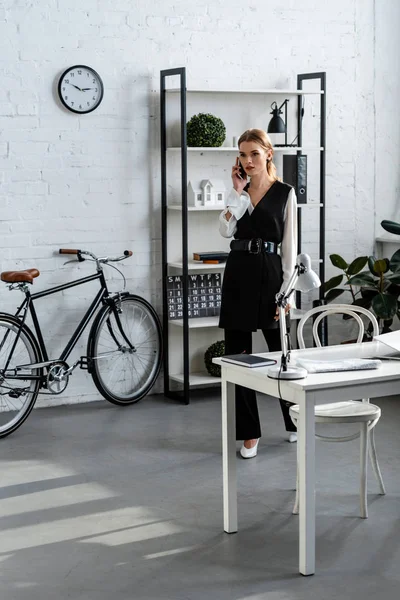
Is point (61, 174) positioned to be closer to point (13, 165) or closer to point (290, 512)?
point (13, 165)

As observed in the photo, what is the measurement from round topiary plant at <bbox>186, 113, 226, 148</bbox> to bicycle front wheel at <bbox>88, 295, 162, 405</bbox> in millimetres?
1149

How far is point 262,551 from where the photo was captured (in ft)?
12.0

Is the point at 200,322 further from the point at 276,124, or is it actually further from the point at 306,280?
the point at 306,280

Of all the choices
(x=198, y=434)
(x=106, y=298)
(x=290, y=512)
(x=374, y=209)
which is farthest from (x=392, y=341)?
(x=374, y=209)

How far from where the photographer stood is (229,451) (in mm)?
3816

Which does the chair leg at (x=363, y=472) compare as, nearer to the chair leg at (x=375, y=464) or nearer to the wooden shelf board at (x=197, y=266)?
the chair leg at (x=375, y=464)

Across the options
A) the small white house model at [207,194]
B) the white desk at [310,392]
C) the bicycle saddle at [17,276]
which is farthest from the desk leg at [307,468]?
the small white house model at [207,194]

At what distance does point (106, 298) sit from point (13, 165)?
3.49 ft

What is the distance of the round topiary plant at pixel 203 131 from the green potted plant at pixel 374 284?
51.0 inches

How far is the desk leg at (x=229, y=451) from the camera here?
3799 mm

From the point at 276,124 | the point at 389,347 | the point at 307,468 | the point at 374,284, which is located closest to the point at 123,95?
the point at 276,124

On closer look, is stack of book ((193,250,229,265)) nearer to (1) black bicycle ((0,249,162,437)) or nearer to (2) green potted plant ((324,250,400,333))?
(1) black bicycle ((0,249,162,437))

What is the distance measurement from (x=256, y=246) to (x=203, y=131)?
167cm

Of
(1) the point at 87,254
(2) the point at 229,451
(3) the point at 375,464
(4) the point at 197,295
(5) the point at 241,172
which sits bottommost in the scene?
(3) the point at 375,464
